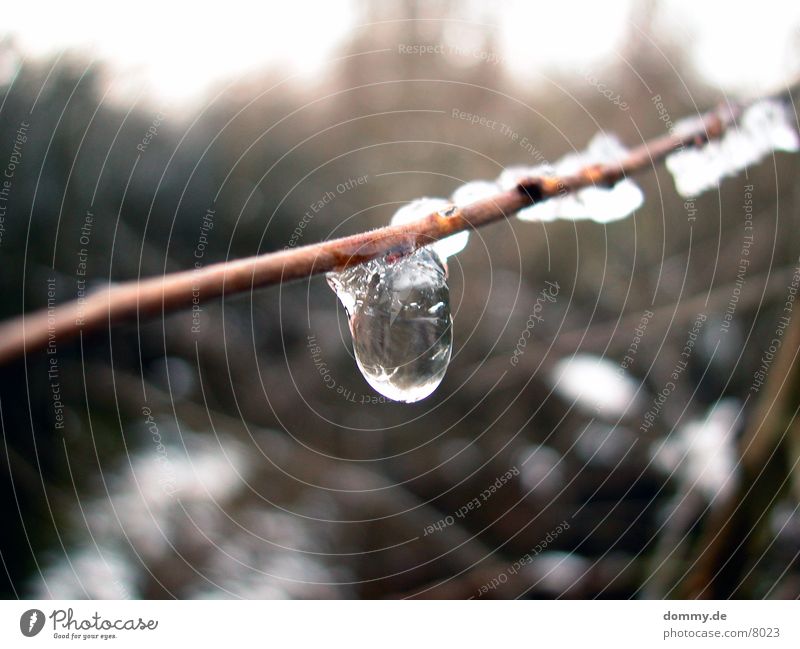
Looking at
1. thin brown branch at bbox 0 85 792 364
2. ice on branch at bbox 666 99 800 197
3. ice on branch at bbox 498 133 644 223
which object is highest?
ice on branch at bbox 666 99 800 197

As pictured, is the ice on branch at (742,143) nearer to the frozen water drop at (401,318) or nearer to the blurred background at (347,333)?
the blurred background at (347,333)

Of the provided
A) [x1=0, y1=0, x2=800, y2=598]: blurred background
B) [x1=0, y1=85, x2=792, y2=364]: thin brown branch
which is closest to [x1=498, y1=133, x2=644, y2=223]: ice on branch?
[x1=0, y1=85, x2=792, y2=364]: thin brown branch

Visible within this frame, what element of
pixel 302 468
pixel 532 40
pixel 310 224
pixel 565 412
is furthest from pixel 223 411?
pixel 532 40

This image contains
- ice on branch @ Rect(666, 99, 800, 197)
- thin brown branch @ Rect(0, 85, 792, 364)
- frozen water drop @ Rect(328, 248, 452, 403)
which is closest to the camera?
thin brown branch @ Rect(0, 85, 792, 364)

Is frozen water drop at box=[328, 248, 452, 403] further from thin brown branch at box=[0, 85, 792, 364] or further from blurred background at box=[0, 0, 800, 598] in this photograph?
blurred background at box=[0, 0, 800, 598]

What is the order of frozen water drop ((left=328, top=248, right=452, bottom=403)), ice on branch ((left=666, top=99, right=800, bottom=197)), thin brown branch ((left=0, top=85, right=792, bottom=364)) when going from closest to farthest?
thin brown branch ((left=0, top=85, right=792, bottom=364)) → frozen water drop ((left=328, top=248, right=452, bottom=403)) → ice on branch ((left=666, top=99, right=800, bottom=197))

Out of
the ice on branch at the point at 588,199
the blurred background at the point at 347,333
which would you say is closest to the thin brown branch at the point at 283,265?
the ice on branch at the point at 588,199

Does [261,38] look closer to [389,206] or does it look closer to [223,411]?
[389,206]
